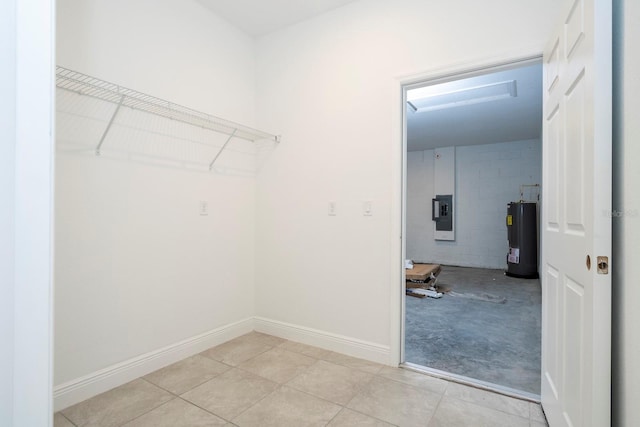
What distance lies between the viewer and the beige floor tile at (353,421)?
5.60 ft

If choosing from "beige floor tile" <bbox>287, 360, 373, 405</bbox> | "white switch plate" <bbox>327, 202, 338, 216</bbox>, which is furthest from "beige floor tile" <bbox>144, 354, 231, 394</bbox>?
"white switch plate" <bbox>327, 202, 338, 216</bbox>

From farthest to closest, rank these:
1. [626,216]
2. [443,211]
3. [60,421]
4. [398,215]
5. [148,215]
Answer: [443,211] < [398,215] < [148,215] < [60,421] < [626,216]

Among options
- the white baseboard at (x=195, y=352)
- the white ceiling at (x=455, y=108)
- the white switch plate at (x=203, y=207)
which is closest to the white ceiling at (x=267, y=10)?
the white ceiling at (x=455, y=108)

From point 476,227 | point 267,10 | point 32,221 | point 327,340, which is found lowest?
point 327,340

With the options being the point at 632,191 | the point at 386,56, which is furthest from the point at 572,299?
the point at 386,56

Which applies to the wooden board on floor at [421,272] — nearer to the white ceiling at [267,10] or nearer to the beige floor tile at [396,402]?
the beige floor tile at [396,402]

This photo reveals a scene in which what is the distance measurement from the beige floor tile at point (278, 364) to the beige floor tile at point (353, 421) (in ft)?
1.69

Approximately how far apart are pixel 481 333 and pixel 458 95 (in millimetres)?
2890

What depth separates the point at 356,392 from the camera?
202 cm

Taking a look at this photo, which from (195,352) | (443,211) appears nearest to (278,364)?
(195,352)

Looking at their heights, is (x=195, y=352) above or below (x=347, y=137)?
below

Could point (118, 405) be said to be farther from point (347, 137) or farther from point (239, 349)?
point (347, 137)

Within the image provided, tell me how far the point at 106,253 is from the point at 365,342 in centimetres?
187

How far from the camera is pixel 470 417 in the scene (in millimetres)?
1779
